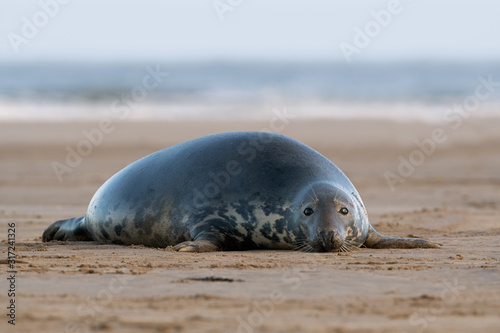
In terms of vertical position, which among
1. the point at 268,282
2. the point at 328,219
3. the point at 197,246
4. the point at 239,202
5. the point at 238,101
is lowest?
the point at 268,282

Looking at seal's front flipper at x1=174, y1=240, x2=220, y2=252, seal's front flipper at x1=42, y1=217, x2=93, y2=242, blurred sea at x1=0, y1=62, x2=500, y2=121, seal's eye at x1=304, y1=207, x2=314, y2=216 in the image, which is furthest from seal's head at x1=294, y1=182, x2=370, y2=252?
blurred sea at x1=0, y1=62, x2=500, y2=121

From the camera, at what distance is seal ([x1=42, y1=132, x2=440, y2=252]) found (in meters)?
6.41

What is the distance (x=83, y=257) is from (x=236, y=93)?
3667cm

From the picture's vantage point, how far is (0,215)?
31.6ft

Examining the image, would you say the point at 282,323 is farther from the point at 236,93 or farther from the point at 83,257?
the point at 236,93

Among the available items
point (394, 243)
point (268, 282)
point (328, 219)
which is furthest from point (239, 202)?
point (268, 282)

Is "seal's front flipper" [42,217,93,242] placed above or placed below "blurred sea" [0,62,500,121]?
below

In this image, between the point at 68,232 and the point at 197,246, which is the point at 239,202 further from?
the point at 68,232

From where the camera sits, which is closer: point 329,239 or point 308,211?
point 329,239

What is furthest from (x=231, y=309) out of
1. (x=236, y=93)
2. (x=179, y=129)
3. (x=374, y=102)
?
(x=236, y=93)

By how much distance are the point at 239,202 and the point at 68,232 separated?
2.08 metres

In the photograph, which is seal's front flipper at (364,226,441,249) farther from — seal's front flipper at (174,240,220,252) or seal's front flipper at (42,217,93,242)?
seal's front flipper at (42,217,93,242)

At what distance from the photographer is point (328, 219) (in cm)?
627

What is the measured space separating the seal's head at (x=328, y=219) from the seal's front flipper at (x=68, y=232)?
244 centimetres
